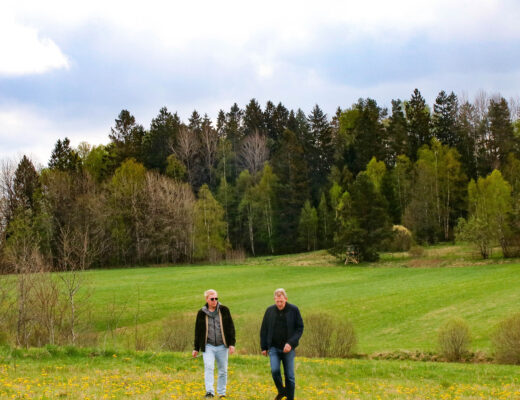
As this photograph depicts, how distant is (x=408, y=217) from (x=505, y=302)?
40511 mm

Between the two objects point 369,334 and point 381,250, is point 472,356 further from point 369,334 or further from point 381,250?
point 381,250

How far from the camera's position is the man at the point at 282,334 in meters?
9.02

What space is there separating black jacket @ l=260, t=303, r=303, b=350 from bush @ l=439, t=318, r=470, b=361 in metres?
13.2

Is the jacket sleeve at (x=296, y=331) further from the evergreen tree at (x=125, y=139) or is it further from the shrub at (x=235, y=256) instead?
the evergreen tree at (x=125, y=139)

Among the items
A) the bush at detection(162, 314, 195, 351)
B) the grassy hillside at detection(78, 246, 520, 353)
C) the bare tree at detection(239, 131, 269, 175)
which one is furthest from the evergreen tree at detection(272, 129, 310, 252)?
the bush at detection(162, 314, 195, 351)

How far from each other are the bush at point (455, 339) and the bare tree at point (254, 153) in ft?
252

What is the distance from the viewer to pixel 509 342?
17891 millimetres

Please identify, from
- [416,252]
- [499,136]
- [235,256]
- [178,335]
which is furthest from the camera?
[499,136]

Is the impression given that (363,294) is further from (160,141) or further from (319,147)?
(160,141)

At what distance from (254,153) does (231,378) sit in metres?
87.1

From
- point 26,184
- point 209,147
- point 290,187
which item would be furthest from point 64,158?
point 290,187

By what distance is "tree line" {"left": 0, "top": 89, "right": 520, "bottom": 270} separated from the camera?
230ft

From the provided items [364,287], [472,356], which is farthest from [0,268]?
[364,287]

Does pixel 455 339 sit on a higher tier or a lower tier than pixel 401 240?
lower
